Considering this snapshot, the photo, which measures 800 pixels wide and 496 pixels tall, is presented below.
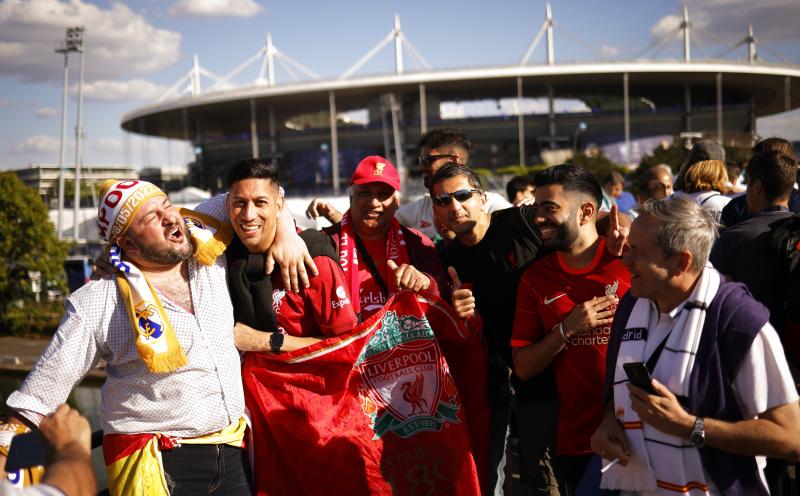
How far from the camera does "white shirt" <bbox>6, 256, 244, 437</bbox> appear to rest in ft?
8.86

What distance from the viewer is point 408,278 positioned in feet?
11.2

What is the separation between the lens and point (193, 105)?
210 ft

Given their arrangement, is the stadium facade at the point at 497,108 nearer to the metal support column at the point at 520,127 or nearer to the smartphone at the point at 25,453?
the metal support column at the point at 520,127

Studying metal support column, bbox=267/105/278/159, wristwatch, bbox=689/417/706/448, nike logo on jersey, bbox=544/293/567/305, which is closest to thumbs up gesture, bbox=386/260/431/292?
nike logo on jersey, bbox=544/293/567/305

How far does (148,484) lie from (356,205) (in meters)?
1.71

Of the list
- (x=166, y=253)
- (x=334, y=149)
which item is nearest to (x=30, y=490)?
(x=166, y=253)

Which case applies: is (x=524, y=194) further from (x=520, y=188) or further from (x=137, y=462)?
(x=137, y=462)

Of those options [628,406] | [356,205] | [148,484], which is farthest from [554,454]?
[148,484]

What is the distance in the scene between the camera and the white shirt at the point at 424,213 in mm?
5109

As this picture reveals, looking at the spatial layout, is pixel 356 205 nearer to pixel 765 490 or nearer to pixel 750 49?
pixel 765 490

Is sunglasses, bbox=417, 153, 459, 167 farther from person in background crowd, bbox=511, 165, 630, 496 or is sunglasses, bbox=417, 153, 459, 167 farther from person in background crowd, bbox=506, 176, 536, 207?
person in background crowd, bbox=506, 176, 536, 207

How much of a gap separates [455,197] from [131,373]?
186 centimetres

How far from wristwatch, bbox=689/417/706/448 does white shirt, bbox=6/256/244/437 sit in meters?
1.80

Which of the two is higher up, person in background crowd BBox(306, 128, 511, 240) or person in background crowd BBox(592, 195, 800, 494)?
person in background crowd BBox(306, 128, 511, 240)
